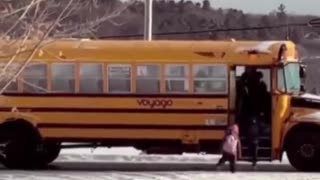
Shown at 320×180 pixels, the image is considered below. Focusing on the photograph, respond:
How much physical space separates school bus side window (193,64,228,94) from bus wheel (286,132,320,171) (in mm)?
1712

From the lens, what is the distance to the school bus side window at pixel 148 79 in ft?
71.5

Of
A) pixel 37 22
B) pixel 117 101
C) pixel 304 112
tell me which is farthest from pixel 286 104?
pixel 37 22

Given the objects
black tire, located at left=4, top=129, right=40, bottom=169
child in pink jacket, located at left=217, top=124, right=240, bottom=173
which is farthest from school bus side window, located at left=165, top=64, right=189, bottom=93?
black tire, located at left=4, top=129, right=40, bottom=169

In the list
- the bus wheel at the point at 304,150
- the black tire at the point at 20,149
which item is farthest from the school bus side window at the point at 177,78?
the black tire at the point at 20,149

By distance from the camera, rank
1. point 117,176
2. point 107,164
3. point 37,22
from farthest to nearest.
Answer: point 107,164, point 117,176, point 37,22

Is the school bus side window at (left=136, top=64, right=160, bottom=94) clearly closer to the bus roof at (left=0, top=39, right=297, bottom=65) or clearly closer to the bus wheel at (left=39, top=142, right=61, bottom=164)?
the bus roof at (left=0, top=39, right=297, bottom=65)

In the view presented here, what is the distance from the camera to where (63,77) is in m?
22.0

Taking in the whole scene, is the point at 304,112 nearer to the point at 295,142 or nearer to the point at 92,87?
the point at 295,142

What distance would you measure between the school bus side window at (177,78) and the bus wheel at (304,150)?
2370 mm

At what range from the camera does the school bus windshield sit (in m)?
21.8

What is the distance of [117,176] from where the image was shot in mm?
20562

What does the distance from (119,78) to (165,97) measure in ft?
3.30

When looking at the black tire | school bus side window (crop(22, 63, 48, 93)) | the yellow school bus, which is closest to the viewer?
school bus side window (crop(22, 63, 48, 93))

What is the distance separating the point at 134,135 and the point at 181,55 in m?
1.89
